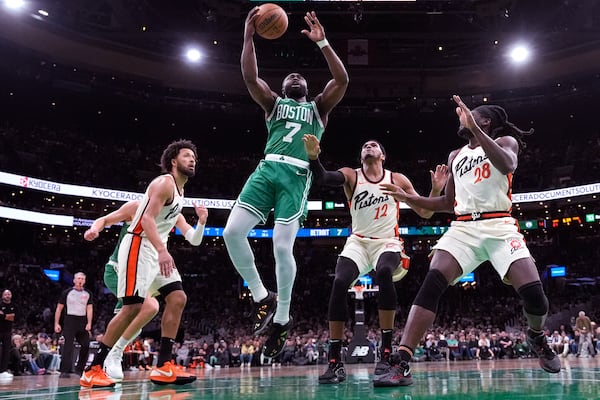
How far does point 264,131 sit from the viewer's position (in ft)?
110

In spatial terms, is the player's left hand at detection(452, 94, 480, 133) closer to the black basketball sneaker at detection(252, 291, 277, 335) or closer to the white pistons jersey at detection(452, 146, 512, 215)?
the white pistons jersey at detection(452, 146, 512, 215)

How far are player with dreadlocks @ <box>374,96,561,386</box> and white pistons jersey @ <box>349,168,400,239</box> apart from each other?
1.17 m

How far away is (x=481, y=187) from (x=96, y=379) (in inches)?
159

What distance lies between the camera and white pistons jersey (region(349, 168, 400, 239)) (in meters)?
5.97

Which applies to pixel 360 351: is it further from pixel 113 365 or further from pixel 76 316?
pixel 113 365

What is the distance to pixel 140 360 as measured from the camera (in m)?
16.9

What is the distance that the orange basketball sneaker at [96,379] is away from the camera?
5578 millimetres

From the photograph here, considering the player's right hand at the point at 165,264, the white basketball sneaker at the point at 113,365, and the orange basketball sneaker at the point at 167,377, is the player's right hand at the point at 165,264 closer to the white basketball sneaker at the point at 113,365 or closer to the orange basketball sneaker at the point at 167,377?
the orange basketball sneaker at the point at 167,377

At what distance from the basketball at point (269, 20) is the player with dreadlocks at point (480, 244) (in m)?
1.76

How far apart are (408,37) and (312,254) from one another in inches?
559

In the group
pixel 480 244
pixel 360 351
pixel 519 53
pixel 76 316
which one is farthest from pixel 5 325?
pixel 519 53

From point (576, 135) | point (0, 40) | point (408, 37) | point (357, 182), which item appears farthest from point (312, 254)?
point (357, 182)

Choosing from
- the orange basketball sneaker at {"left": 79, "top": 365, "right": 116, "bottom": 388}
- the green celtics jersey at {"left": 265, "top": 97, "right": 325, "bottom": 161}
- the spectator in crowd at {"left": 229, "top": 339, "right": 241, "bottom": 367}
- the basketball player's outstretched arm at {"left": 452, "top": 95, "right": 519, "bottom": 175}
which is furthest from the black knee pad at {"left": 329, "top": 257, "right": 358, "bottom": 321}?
the spectator in crowd at {"left": 229, "top": 339, "right": 241, "bottom": 367}

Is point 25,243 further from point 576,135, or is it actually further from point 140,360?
point 576,135
